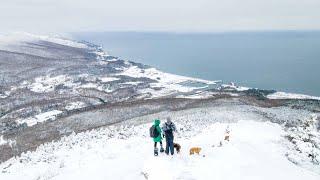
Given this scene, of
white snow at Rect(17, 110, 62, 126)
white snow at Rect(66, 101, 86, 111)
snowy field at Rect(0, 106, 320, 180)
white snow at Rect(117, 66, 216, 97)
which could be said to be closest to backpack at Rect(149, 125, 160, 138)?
snowy field at Rect(0, 106, 320, 180)

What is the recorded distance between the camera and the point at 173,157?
20062mm

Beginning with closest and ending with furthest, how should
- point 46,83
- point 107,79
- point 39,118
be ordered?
point 39,118 < point 46,83 < point 107,79

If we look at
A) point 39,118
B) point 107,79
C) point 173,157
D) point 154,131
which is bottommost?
point 107,79

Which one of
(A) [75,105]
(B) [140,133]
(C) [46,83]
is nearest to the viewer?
(B) [140,133]

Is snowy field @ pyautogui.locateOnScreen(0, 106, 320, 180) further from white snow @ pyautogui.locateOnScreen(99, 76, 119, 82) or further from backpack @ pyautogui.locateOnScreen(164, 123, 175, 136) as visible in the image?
white snow @ pyautogui.locateOnScreen(99, 76, 119, 82)

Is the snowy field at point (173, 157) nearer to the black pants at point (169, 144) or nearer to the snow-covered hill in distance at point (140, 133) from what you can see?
the snow-covered hill in distance at point (140, 133)

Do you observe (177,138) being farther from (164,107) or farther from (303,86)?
(303,86)

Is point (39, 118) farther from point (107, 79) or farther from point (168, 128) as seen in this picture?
point (107, 79)

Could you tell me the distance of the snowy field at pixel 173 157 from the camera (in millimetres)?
18469

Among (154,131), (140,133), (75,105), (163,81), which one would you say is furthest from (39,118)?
(163,81)

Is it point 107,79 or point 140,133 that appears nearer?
point 140,133

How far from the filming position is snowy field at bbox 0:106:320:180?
18.5 meters

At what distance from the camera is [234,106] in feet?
154

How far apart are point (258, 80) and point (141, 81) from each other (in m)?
34.4
